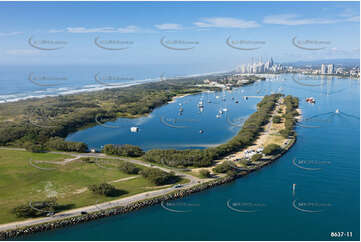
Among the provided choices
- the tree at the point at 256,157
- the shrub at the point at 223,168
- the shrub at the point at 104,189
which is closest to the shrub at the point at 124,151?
the shrub at the point at 104,189

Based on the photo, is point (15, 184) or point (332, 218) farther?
point (15, 184)

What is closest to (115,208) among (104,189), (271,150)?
(104,189)

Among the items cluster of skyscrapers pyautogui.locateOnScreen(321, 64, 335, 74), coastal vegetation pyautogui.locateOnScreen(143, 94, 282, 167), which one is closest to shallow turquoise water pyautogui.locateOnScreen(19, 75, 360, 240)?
coastal vegetation pyautogui.locateOnScreen(143, 94, 282, 167)

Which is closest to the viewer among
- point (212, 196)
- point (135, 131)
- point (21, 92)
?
point (212, 196)

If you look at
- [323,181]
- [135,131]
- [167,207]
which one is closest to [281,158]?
[323,181]

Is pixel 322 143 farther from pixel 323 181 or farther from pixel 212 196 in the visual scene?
pixel 212 196

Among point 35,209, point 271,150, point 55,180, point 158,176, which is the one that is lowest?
point 55,180

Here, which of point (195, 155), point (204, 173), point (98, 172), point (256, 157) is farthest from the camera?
point (256, 157)

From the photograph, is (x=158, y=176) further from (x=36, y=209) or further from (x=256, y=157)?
(x=256, y=157)
